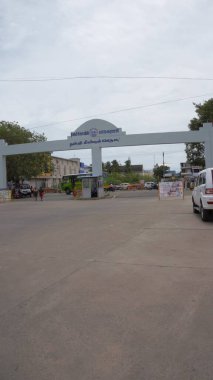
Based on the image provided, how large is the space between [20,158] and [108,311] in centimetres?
4994

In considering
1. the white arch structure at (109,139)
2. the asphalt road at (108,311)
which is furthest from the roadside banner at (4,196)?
the asphalt road at (108,311)

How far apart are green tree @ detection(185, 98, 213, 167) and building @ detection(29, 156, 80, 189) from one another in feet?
116

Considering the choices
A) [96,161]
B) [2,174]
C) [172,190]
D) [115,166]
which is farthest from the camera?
[115,166]

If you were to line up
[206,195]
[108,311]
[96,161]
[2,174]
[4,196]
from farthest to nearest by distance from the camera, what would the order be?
[2,174], [4,196], [96,161], [206,195], [108,311]

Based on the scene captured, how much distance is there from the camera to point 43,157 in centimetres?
5750

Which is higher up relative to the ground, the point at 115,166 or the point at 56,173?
the point at 115,166

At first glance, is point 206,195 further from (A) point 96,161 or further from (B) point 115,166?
(B) point 115,166

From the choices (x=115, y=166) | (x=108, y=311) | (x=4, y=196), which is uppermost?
(x=115, y=166)

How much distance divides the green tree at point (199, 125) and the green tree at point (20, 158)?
19.6m

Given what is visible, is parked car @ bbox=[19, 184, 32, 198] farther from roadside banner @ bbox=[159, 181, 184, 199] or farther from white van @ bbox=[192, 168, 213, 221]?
white van @ bbox=[192, 168, 213, 221]

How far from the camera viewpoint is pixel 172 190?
32.6 meters

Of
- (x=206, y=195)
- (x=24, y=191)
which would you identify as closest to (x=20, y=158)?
(x=24, y=191)

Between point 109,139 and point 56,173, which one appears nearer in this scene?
point 109,139

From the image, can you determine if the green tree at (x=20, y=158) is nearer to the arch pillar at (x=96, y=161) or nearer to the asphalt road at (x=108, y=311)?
the arch pillar at (x=96, y=161)
